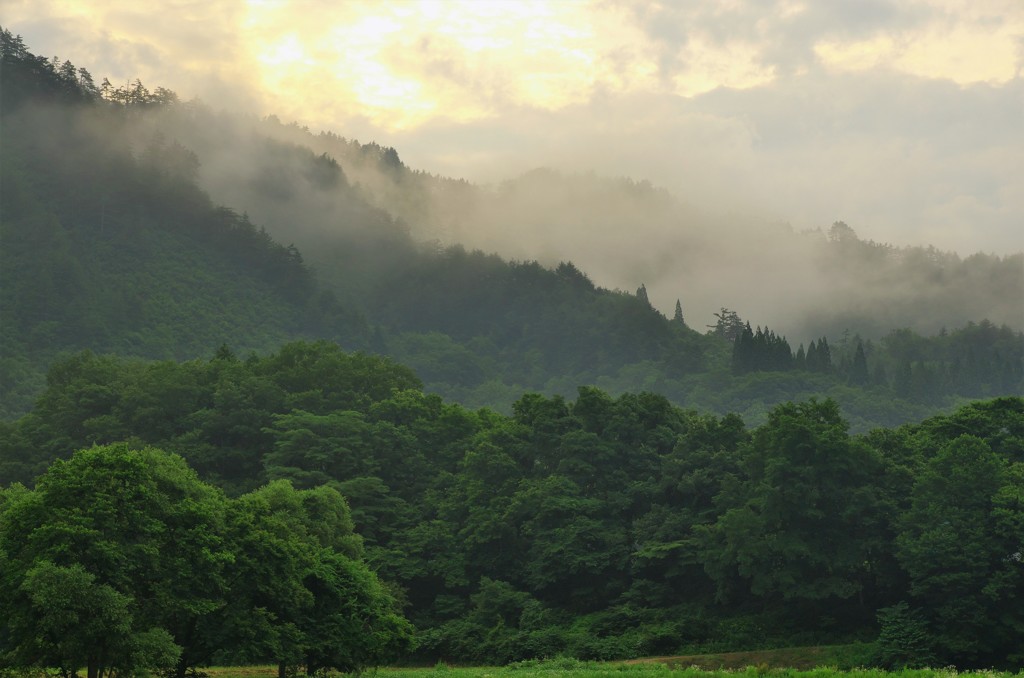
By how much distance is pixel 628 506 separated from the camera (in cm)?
8000

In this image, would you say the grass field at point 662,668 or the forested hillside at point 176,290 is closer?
the grass field at point 662,668

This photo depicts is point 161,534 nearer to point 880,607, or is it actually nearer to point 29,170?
point 880,607

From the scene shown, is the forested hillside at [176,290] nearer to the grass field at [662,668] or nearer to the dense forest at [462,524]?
the dense forest at [462,524]

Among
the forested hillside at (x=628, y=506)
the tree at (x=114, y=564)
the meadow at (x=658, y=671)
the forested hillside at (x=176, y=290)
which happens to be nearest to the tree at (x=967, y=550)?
the forested hillside at (x=628, y=506)

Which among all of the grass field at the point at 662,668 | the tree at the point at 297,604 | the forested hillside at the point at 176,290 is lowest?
the grass field at the point at 662,668

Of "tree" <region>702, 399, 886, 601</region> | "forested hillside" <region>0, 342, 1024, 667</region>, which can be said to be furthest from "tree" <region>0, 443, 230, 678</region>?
"tree" <region>702, 399, 886, 601</region>

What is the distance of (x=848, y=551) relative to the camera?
6856 cm

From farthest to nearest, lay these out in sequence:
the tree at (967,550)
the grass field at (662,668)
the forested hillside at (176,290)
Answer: the forested hillside at (176,290) → the tree at (967,550) → the grass field at (662,668)

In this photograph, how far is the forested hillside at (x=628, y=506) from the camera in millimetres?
64062

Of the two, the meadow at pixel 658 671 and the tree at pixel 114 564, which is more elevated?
the tree at pixel 114 564

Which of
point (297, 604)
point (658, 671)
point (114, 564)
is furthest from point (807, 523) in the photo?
point (114, 564)

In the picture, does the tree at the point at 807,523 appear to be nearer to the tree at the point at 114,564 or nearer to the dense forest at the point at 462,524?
the dense forest at the point at 462,524

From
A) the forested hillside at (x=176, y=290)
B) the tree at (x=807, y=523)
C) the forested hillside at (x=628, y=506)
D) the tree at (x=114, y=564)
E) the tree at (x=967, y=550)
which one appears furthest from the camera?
the forested hillside at (x=176, y=290)

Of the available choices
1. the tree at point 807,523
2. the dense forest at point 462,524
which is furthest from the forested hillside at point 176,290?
the tree at point 807,523
